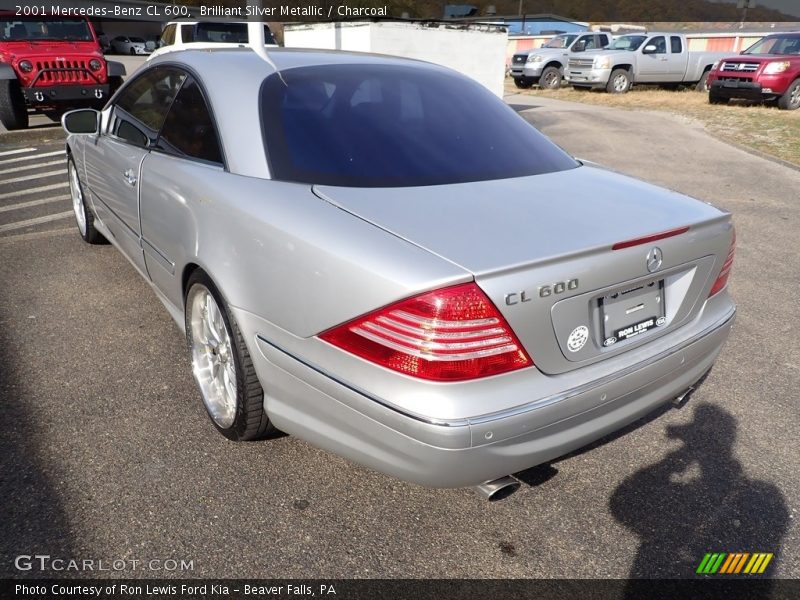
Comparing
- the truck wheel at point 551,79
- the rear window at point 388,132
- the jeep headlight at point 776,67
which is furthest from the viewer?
the truck wheel at point 551,79

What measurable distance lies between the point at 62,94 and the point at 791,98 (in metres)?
15.4

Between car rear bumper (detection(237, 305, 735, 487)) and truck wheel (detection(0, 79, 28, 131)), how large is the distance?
1029cm

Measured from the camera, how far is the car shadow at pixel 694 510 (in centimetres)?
216

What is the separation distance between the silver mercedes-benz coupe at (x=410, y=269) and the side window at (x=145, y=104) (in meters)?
0.07

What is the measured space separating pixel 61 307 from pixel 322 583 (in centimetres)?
287

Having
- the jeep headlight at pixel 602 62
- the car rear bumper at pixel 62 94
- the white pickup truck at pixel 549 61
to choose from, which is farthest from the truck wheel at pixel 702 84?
the car rear bumper at pixel 62 94

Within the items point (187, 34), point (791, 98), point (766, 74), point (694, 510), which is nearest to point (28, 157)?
point (187, 34)

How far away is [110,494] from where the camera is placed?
7.72 ft

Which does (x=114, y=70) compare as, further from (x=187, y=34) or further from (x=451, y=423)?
(x=451, y=423)

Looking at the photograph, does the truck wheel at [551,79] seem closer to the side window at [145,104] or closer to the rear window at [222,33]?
the rear window at [222,33]

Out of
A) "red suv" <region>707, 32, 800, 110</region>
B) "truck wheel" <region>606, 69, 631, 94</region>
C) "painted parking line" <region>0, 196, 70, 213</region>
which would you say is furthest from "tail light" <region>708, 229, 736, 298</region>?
"truck wheel" <region>606, 69, 631, 94</region>

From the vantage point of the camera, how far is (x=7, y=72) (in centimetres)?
995

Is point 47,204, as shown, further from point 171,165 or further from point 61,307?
point 171,165

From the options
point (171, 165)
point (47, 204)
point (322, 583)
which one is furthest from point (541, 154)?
point (47, 204)
